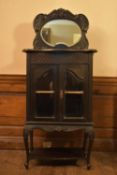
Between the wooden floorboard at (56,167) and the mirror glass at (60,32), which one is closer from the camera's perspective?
the wooden floorboard at (56,167)

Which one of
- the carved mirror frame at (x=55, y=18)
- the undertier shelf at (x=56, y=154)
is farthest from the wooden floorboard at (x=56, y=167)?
the carved mirror frame at (x=55, y=18)

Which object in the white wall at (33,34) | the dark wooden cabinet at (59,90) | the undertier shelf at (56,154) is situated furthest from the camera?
the white wall at (33,34)

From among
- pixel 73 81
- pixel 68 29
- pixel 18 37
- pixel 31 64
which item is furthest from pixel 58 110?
pixel 18 37

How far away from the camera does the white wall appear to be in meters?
3.45

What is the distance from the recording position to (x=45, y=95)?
298 centimetres

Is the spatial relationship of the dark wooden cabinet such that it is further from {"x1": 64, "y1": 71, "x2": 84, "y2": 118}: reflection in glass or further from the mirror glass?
the mirror glass

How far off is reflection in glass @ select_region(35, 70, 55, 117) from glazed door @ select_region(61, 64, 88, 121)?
12 centimetres

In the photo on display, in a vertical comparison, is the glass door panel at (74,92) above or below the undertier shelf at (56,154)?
above

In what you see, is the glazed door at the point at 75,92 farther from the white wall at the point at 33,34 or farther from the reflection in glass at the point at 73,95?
the white wall at the point at 33,34

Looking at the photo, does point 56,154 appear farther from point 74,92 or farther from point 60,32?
point 60,32

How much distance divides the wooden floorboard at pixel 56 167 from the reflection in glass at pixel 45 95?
55 centimetres

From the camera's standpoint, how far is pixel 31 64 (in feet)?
9.61

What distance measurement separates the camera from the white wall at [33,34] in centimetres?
345

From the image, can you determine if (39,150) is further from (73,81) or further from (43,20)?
(43,20)
